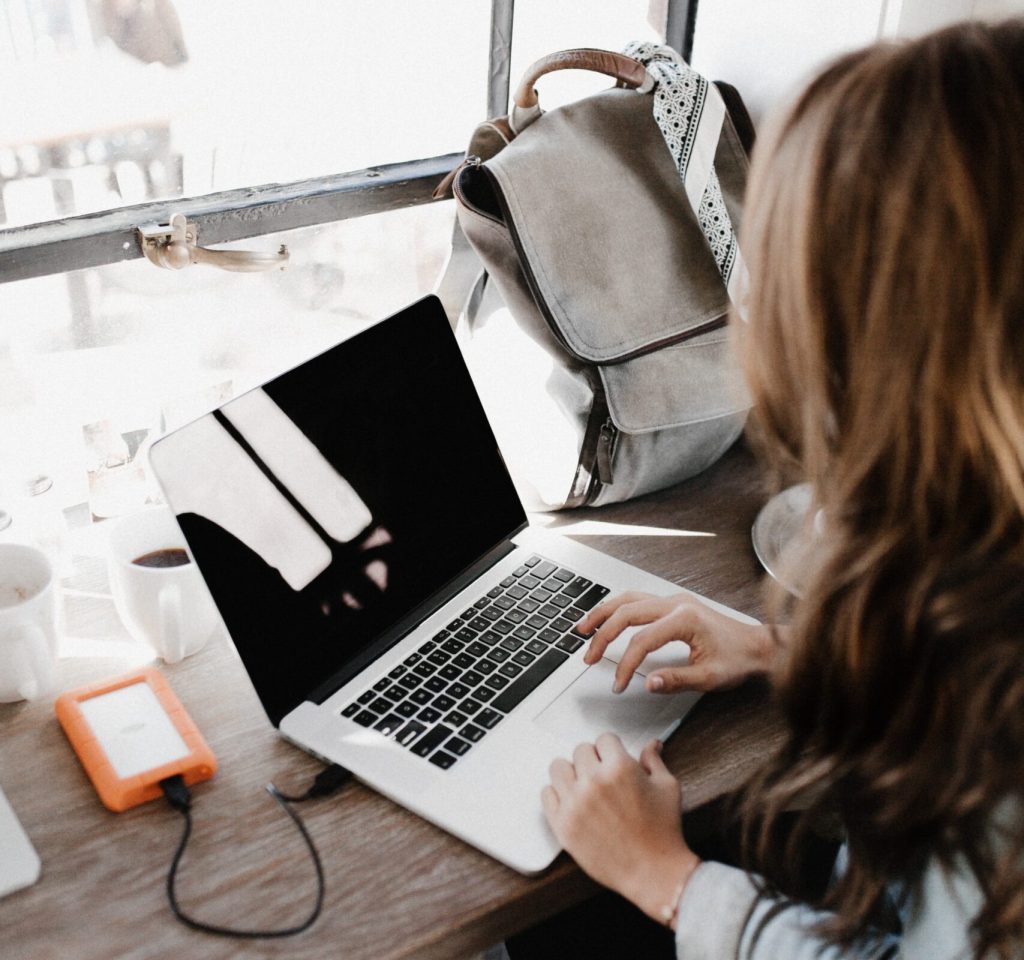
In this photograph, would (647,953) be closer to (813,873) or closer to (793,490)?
(813,873)

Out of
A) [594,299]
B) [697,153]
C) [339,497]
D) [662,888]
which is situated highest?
[697,153]

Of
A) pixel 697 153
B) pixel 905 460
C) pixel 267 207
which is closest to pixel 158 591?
pixel 267 207

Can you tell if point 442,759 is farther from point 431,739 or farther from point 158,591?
point 158,591

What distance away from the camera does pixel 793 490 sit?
1095 mm

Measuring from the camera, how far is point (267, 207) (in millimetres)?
1102

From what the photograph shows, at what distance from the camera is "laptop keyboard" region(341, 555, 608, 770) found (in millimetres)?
768

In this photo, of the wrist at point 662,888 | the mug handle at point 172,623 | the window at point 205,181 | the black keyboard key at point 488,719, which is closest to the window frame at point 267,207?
the window at point 205,181

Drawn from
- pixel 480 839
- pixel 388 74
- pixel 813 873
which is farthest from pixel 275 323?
pixel 813 873

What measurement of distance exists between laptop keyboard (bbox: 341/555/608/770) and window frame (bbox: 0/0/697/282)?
475mm

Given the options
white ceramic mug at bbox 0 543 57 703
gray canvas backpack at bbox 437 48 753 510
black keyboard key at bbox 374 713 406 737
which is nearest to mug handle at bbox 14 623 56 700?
white ceramic mug at bbox 0 543 57 703

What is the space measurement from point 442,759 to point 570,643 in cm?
17

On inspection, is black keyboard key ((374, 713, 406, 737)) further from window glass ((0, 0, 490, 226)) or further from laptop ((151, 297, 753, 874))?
window glass ((0, 0, 490, 226))

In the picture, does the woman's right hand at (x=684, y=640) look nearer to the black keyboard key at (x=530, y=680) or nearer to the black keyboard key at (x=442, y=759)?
the black keyboard key at (x=530, y=680)

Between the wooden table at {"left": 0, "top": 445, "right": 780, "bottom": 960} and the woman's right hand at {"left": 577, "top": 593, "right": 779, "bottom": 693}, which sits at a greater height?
the woman's right hand at {"left": 577, "top": 593, "right": 779, "bottom": 693}
